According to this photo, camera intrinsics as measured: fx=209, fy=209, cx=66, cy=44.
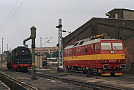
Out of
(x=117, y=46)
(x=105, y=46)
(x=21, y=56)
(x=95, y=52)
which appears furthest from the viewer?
(x=21, y=56)

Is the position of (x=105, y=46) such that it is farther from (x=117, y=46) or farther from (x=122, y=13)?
(x=122, y=13)

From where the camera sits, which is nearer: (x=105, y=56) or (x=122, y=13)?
(x=105, y=56)

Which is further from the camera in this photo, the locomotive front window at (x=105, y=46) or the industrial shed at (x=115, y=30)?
the industrial shed at (x=115, y=30)

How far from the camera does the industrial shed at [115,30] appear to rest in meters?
28.5

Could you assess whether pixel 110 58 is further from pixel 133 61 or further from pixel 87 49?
pixel 133 61

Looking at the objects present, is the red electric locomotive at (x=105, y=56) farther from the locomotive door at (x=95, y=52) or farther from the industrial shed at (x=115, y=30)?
the industrial shed at (x=115, y=30)

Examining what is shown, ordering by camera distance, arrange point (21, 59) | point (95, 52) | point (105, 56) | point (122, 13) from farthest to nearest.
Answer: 1. point (122, 13)
2. point (21, 59)
3. point (95, 52)
4. point (105, 56)

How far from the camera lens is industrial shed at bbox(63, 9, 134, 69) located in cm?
2848

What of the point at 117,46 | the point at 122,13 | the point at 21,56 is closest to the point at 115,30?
the point at 117,46

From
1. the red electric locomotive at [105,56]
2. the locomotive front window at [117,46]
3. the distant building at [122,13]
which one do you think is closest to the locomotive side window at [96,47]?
the red electric locomotive at [105,56]

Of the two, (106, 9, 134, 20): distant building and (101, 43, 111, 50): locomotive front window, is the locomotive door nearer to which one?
(101, 43, 111, 50): locomotive front window

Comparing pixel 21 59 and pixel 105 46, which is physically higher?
pixel 105 46

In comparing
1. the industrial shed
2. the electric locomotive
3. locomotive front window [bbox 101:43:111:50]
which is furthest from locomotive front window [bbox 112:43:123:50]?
the electric locomotive

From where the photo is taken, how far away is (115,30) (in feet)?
102
